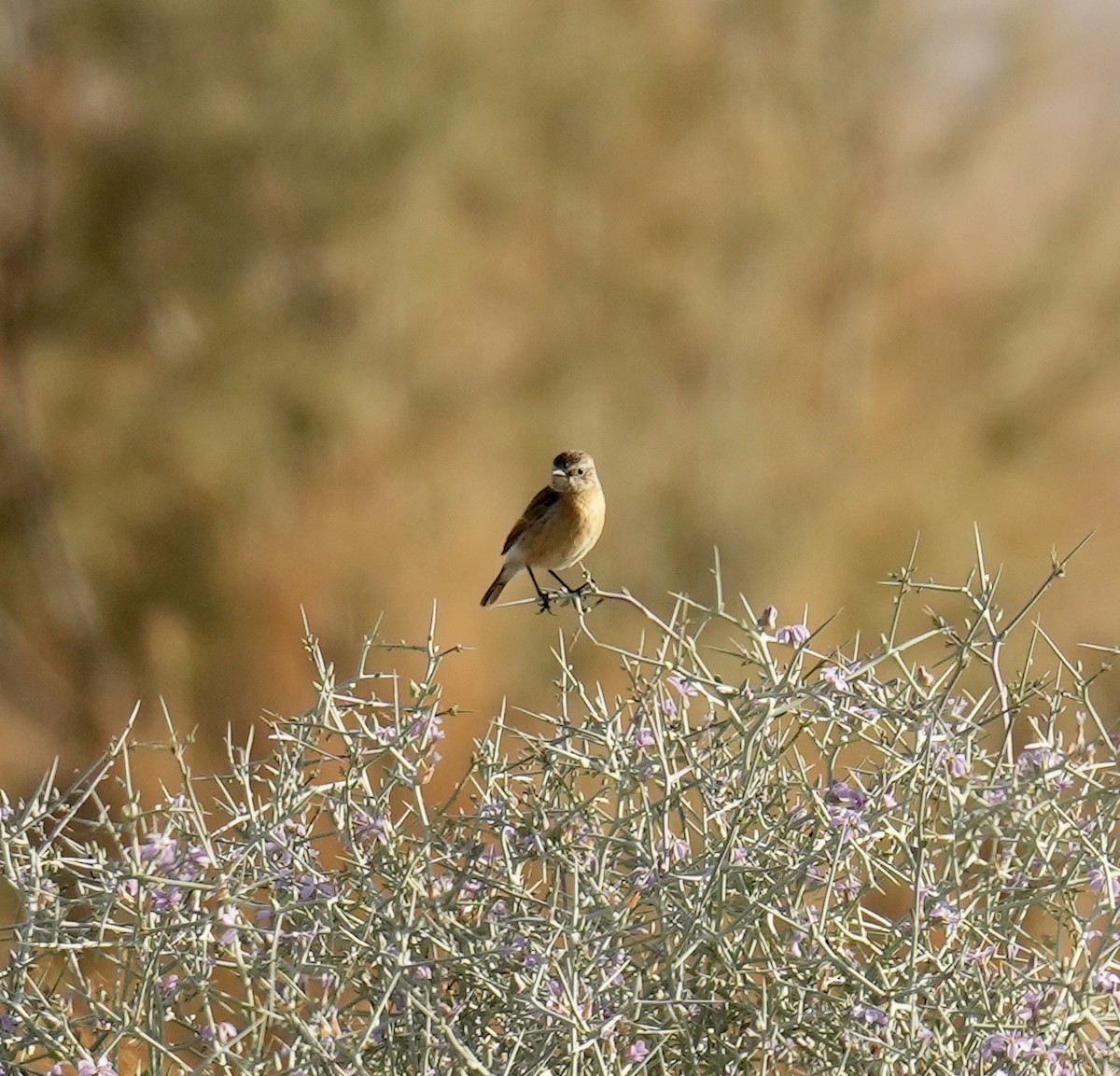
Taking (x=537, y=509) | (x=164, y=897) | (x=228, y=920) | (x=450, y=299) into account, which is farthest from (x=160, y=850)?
(x=450, y=299)

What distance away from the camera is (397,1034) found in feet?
5.60

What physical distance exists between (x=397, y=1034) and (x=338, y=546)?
25.7ft

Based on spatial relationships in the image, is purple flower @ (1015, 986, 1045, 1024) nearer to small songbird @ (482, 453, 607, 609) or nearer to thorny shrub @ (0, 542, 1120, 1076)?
thorny shrub @ (0, 542, 1120, 1076)

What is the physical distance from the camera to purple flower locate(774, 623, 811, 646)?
1918mm

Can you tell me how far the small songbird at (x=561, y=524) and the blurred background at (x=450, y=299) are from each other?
14.9 ft

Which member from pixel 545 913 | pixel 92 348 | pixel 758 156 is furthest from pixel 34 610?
pixel 545 913

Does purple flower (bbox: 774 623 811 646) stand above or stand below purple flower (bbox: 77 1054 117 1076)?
above

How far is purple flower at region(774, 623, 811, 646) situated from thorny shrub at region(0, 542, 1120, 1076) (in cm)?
2

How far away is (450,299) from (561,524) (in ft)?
20.2

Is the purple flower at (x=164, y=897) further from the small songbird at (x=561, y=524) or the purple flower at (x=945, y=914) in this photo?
the small songbird at (x=561, y=524)

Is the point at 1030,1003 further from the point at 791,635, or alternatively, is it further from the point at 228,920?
the point at 228,920

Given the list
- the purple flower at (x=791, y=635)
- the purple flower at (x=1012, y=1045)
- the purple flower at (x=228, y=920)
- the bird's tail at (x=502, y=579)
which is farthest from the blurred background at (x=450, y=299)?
the purple flower at (x=1012, y=1045)

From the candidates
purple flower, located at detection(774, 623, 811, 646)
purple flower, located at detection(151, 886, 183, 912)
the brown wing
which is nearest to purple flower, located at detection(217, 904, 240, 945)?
purple flower, located at detection(151, 886, 183, 912)

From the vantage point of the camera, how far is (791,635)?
6.56ft
